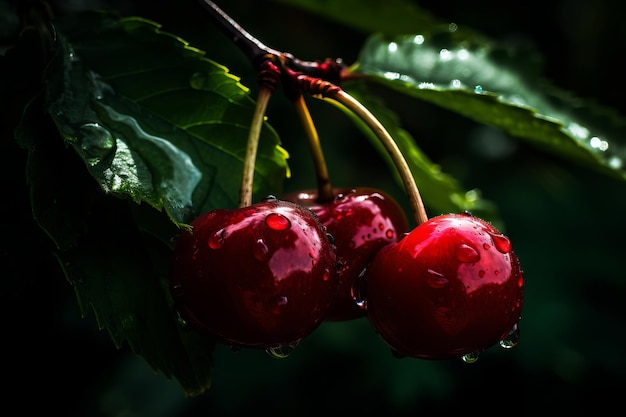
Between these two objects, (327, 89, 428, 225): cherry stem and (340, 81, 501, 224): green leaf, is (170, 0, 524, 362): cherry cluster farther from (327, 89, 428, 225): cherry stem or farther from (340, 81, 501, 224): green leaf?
(340, 81, 501, 224): green leaf

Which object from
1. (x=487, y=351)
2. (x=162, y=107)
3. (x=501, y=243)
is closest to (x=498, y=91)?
(x=501, y=243)

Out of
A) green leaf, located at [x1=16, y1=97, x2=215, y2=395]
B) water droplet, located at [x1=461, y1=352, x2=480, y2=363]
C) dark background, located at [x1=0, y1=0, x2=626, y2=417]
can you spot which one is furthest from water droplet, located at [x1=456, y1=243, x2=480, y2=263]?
dark background, located at [x1=0, y1=0, x2=626, y2=417]

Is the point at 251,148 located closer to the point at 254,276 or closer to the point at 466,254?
the point at 254,276

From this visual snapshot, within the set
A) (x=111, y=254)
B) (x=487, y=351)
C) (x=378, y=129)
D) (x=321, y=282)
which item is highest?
(x=378, y=129)

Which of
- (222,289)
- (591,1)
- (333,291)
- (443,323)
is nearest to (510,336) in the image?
(443,323)

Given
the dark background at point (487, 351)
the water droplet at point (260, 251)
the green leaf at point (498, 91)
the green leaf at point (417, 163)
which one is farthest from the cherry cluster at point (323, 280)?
the dark background at point (487, 351)

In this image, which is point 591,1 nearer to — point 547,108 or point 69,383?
point 547,108

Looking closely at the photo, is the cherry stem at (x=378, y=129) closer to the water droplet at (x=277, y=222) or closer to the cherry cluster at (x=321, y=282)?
the cherry cluster at (x=321, y=282)
